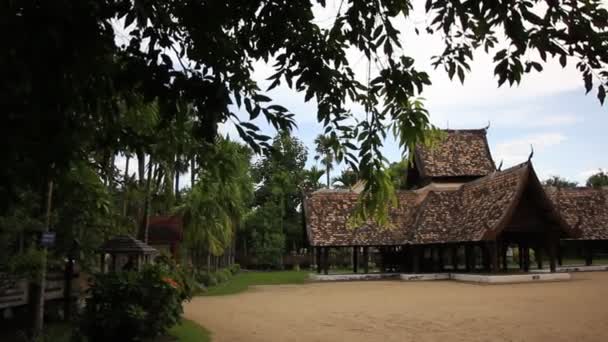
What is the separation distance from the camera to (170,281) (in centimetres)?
1032

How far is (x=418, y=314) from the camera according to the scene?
44.5 feet

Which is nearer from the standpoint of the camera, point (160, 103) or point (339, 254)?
point (160, 103)

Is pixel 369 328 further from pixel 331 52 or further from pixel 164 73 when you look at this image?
pixel 164 73

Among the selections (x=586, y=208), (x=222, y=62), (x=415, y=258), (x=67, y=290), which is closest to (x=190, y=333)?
(x=67, y=290)

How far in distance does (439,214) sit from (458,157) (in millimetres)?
6426

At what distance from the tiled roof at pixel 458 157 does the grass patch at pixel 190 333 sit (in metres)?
22.3

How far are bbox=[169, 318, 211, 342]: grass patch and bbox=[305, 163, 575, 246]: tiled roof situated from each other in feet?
42.8

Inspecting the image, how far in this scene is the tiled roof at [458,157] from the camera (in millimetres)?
32688

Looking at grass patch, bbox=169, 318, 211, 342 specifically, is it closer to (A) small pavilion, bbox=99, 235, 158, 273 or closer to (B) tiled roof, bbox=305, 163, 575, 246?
(A) small pavilion, bbox=99, 235, 158, 273

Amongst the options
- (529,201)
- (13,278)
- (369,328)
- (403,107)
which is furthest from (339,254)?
(403,107)

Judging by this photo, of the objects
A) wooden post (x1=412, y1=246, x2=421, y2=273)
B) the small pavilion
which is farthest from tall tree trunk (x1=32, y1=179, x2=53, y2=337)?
wooden post (x1=412, y1=246, x2=421, y2=273)

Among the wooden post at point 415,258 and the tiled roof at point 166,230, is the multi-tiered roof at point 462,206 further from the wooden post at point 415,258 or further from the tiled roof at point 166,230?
the tiled roof at point 166,230

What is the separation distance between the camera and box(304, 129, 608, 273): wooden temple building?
80.4ft

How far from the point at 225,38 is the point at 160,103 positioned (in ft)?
3.12
